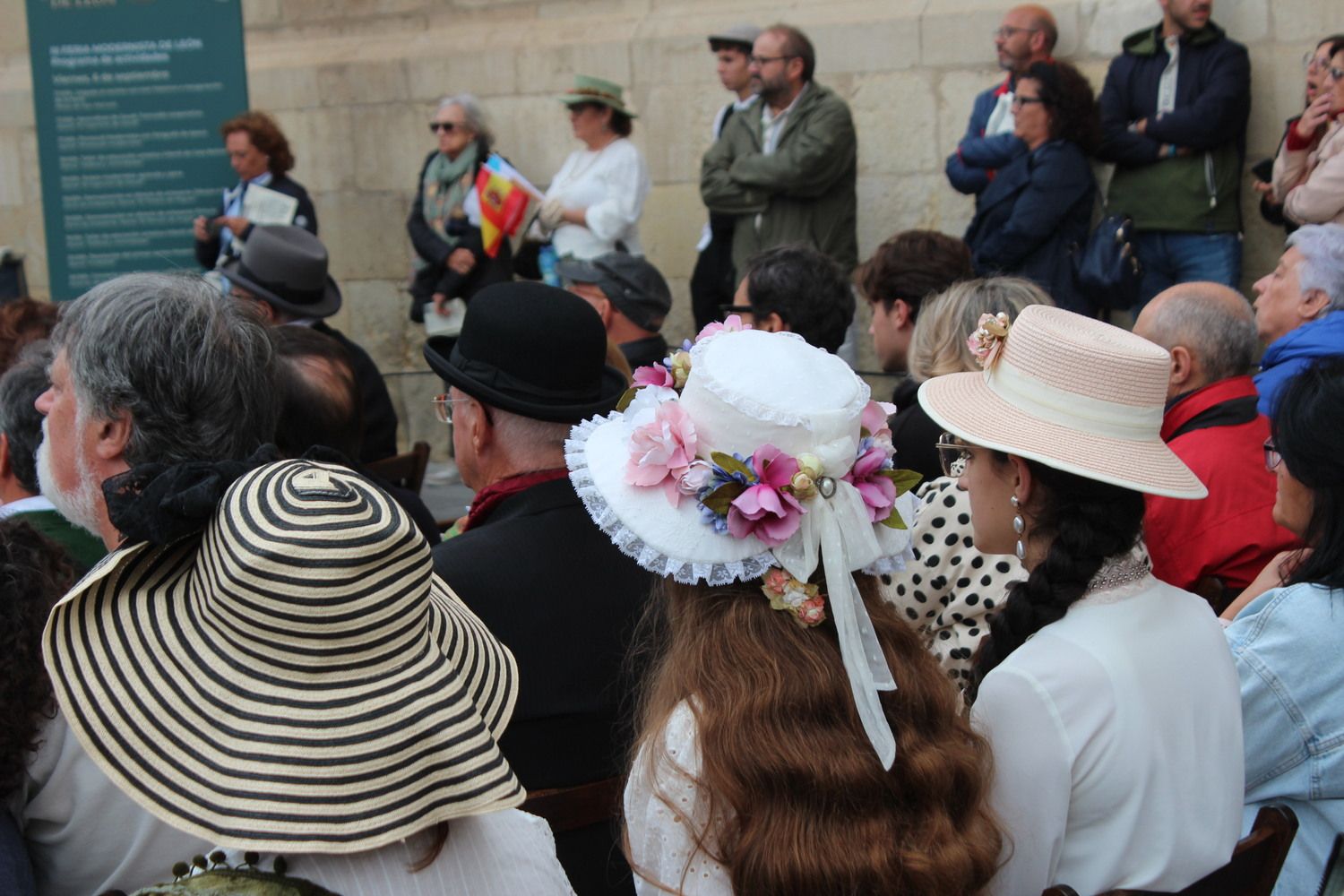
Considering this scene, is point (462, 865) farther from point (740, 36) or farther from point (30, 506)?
point (740, 36)

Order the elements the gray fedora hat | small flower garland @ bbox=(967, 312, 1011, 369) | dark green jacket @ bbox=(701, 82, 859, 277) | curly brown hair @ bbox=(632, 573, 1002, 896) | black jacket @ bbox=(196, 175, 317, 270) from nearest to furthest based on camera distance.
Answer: curly brown hair @ bbox=(632, 573, 1002, 896) → small flower garland @ bbox=(967, 312, 1011, 369) → dark green jacket @ bbox=(701, 82, 859, 277) → the gray fedora hat → black jacket @ bbox=(196, 175, 317, 270)

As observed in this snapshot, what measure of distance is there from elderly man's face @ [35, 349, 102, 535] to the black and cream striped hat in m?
1.13

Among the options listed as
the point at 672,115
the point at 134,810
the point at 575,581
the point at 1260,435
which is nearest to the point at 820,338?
the point at 1260,435

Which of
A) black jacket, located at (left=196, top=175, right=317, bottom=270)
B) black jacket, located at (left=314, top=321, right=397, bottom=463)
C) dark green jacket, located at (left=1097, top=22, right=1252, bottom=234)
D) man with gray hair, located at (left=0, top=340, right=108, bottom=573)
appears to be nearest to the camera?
man with gray hair, located at (left=0, top=340, right=108, bottom=573)

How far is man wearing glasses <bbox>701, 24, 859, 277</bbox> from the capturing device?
7090mm

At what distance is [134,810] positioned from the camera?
200 centimetres

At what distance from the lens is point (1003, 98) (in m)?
6.83

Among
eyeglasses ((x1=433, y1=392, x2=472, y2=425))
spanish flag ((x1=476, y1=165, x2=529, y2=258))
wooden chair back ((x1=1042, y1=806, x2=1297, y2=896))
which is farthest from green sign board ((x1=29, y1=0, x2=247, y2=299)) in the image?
wooden chair back ((x1=1042, y1=806, x2=1297, y2=896))

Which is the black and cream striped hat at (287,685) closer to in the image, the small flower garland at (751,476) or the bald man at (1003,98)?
the small flower garland at (751,476)

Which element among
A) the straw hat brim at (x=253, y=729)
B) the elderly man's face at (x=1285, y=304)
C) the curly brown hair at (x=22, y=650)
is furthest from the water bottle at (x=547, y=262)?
the straw hat brim at (x=253, y=729)

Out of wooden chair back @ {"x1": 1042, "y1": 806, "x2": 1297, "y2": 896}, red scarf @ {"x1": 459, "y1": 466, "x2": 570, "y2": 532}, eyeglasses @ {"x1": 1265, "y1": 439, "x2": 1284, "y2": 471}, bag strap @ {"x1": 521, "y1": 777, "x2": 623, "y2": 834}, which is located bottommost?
bag strap @ {"x1": 521, "y1": 777, "x2": 623, "y2": 834}

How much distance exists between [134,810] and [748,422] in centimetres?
102

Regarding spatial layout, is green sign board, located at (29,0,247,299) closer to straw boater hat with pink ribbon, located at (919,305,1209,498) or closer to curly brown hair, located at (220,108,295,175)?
curly brown hair, located at (220,108,295,175)

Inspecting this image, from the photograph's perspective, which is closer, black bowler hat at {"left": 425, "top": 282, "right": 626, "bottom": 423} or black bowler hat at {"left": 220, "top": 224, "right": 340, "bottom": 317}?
black bowler hat at {"left": 425, "top": 282, "right": 626, "bottom": 423}
